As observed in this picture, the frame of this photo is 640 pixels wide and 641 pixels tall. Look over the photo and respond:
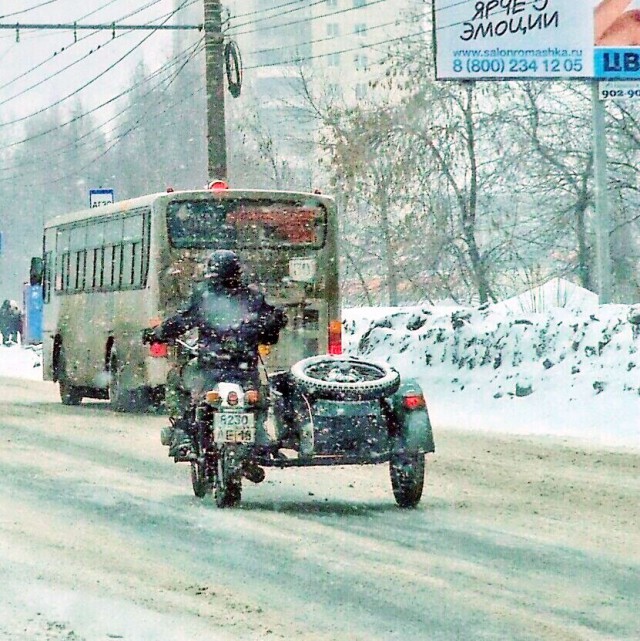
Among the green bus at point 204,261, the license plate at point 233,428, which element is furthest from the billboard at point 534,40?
the license plate at point 233,428

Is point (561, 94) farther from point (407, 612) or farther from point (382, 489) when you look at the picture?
point (407, 612)

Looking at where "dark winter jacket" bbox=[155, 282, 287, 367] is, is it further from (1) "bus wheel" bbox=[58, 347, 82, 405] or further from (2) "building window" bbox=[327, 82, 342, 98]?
(2) "building window" bbox=[327, 82, 342, 98]

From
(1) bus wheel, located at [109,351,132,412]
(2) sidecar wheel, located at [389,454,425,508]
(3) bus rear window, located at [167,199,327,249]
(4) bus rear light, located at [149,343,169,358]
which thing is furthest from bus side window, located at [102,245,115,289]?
(2) sidecar wheel, located at [389,454,425,508]

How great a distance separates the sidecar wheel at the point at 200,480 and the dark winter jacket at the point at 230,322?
3.03 feet

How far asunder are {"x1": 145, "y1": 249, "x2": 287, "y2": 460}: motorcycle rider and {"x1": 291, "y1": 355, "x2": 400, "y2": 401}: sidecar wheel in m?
0.33

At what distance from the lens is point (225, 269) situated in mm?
12578

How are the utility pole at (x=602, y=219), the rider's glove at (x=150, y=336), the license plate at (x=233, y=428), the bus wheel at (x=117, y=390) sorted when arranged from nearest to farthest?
the license plate at (x=233, y=428), the rider's glove at (x=150, y=336), the bus wheel at (x=117, y=390), the utility pole at (x=602, y=219)

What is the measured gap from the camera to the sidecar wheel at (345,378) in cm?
1225

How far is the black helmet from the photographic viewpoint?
1257 centimetres

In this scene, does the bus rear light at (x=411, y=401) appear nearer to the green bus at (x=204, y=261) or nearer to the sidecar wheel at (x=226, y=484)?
the sidecar wheel at (x=226, y=484)

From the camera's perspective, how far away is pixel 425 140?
1435 inches

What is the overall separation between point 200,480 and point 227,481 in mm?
680

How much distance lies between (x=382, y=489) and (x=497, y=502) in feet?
4.34

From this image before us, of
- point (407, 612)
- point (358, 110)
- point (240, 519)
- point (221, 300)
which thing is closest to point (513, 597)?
point (407, 612)
